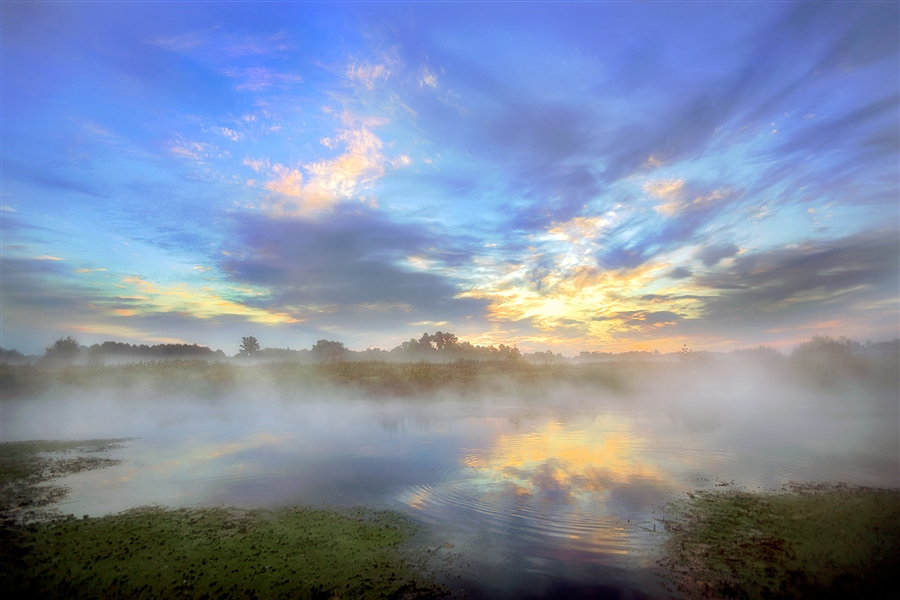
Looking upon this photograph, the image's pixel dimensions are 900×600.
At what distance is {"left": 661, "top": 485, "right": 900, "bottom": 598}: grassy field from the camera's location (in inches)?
265

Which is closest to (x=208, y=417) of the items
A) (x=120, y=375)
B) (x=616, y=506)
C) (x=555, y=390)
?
(x=120, y=375)

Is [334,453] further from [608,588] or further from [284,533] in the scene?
[608,588]

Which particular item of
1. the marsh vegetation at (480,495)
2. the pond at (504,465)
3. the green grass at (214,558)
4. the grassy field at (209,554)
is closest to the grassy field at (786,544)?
the marsh vegetation at (480,495)

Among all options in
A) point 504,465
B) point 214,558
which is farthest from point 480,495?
point 214,558

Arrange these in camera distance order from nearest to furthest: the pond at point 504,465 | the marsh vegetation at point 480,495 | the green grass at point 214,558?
the green grass at point 214,558
the marsh vegetation at point 480,495
the pond at point 504,465

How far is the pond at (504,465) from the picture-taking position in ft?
27.0

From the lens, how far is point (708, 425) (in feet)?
74.2

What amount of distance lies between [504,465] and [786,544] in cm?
792

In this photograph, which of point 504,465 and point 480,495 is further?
point 504,465

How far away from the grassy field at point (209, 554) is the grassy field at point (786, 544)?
15.2ft

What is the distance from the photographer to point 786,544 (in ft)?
26.6

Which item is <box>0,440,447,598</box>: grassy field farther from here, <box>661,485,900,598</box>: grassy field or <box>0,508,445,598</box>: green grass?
<box>661,485,900,598</box>: grassy field

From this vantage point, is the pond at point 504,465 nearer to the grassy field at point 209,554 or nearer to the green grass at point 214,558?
the grassy field at point 209,554

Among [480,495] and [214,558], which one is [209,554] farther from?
[480,495]
